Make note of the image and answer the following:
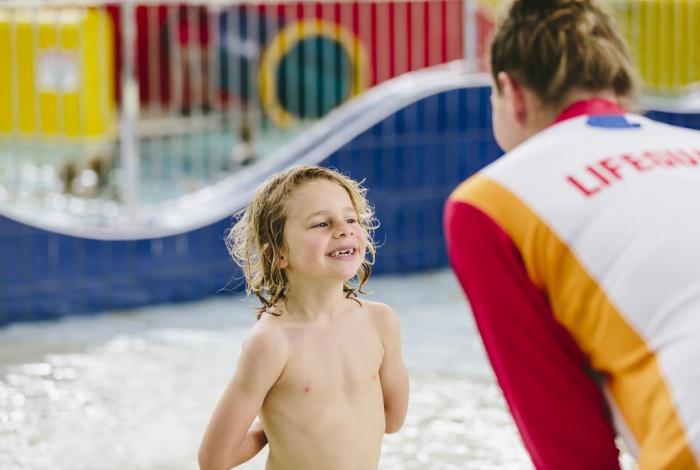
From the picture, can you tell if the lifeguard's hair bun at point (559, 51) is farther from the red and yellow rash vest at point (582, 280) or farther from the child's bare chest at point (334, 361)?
the child's bare chest at point (334, 361)

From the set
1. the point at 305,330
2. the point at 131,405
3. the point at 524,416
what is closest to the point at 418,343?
the point at 131,405

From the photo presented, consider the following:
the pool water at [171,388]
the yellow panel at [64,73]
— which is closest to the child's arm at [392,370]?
the pool water at [171,388]

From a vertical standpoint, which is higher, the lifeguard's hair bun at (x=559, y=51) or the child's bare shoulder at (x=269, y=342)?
the lifeguard's hair bun at (x=559, y=51)

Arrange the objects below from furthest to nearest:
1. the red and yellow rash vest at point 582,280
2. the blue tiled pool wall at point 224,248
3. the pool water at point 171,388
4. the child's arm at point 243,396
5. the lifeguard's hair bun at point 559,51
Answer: the blue tiled pool wall at point 224,248 < the pool water at point 171,388 < the child's arm at point 243,396 < the lifeguard's hair bun at point 559,51 < the red and yellow rash vest at point 582,280

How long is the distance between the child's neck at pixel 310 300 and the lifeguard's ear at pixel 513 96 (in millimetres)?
833

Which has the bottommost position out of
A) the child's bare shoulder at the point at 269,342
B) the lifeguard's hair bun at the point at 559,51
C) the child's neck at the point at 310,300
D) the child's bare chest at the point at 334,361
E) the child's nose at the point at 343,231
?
the child's bare chest at the point at 334,361

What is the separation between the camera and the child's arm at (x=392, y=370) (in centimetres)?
308

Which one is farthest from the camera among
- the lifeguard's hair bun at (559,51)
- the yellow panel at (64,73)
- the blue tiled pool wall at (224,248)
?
the yellow panel at (64,73)

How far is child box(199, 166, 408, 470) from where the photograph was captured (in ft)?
9.51

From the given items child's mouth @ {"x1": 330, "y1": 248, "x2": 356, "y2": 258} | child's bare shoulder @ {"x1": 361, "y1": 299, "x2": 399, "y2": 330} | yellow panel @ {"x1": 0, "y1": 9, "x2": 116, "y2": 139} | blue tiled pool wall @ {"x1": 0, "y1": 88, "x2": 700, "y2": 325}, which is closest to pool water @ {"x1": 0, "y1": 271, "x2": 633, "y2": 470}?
blue tiled pool wall @ {"x1": 0, "y1": 88, "x2": 700, "y2": 325}

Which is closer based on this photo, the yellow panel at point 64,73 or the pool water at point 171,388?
the pool water at point 171,388

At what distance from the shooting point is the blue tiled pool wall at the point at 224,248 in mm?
6352

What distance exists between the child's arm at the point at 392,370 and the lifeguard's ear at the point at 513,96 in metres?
0.91

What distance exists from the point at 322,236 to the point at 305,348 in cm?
24
